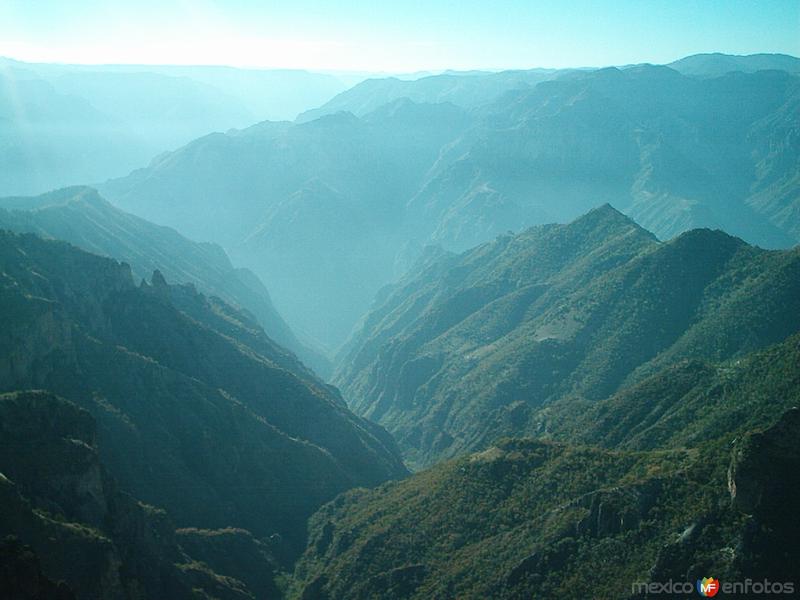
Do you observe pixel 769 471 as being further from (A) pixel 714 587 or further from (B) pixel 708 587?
(B) pixel 708 587

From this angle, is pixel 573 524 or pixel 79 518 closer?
pixel 79 518

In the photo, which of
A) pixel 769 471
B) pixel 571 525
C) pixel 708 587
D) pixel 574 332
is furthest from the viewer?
pixel 574 332

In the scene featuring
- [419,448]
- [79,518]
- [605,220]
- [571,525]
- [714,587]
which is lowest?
[419,448]

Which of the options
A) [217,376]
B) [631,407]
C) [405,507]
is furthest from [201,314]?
[631,407]

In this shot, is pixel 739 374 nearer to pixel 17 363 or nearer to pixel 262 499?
pixel 262 499

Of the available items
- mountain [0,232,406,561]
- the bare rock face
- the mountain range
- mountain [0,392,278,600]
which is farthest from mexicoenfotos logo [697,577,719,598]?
mountain [0,232,406,561]

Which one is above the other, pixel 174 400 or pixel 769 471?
pixel 769 471

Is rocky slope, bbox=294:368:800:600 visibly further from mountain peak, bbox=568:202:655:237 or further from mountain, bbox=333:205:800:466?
mountain peak, bbox=568:202:655:237

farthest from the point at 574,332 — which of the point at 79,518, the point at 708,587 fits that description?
the point at 79,518
